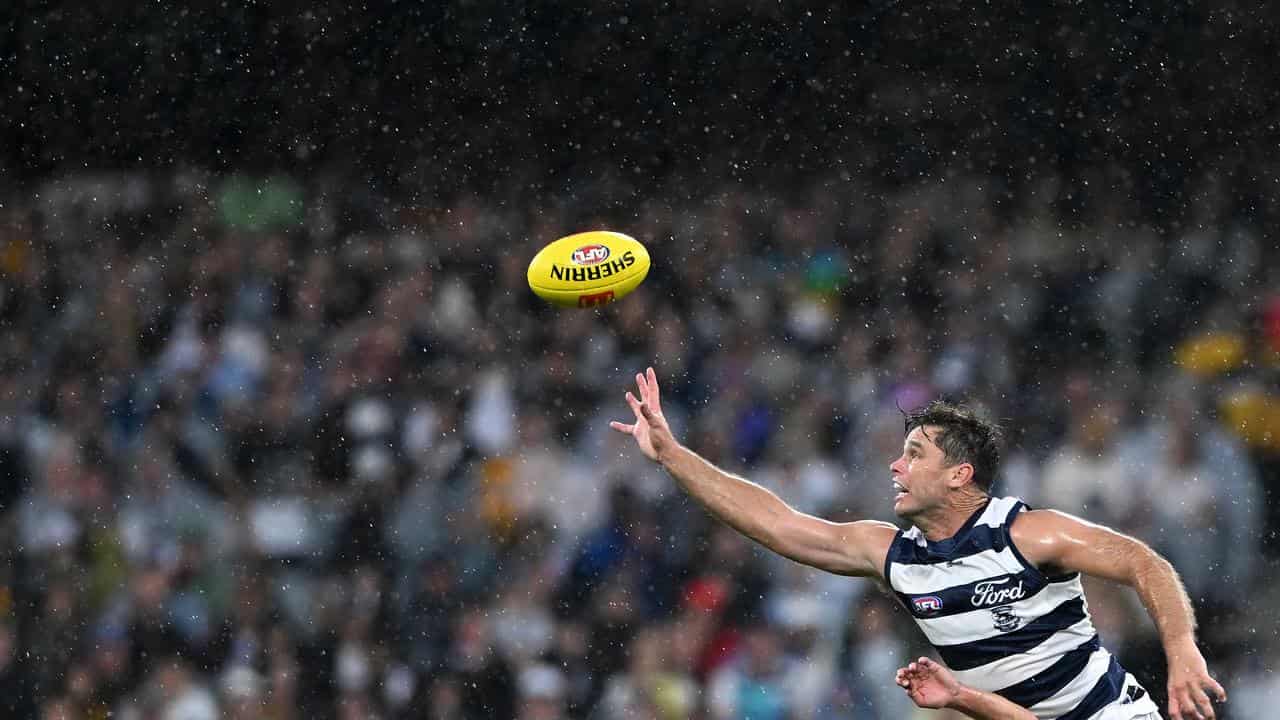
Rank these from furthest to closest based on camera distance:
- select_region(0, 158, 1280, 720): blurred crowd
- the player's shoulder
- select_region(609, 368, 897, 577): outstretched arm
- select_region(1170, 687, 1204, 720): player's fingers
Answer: select_region(0, 158, 1280, 720): blurred crowd → select_region(609, 368, 897, 577): outstretched arm → the player's shoulder → select_region(1170, 687, 1204, 720): player's fingers

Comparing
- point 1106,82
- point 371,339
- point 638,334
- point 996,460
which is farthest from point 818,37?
point 996,460

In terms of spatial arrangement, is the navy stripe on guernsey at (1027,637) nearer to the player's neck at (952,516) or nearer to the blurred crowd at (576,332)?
the player's neck at (952,516)

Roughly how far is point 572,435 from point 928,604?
4.78 m

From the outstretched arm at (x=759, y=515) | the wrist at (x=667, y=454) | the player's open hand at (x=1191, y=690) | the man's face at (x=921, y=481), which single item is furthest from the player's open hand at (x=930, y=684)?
the wrist at (x=667, y=454)

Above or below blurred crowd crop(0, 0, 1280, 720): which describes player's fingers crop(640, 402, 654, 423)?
below

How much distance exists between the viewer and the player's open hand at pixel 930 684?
4066 mm

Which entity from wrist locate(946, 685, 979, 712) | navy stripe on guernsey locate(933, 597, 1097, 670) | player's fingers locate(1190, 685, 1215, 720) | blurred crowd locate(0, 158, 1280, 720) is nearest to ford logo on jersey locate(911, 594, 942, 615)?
navy stripe on guernsey locate(933, 597, 1097, 670)

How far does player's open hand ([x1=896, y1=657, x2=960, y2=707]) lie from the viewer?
407 centimetres

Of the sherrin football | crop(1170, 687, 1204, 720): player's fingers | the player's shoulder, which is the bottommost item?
crop(1170, 687, 1204, 720): player's fingers

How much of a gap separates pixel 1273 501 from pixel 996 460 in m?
4.25

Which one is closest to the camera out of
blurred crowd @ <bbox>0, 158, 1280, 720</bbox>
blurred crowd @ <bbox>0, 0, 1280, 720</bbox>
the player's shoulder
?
Answer: the player's shoulder

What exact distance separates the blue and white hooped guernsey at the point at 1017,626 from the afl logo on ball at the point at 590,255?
2.22 m

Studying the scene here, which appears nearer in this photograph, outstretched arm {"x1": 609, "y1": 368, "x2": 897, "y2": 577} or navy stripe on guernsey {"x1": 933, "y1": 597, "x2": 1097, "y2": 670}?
navy stripe on guernsey {"x1": 933, "y1": 597, "x2": 1097, "y2": 670}

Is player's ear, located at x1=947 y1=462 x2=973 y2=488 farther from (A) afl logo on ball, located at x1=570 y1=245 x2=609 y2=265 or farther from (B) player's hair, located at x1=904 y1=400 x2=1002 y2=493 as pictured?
(A) afl logo on ball, located at x1=570 y1=245 x2=609 y2=265
